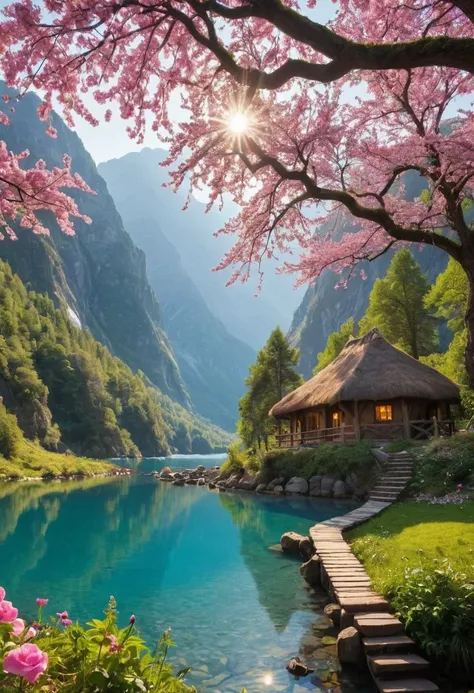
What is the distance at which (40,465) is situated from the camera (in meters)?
48.9

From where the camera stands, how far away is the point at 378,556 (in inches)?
376

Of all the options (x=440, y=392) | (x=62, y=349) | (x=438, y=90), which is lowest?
(x=440, y=392)

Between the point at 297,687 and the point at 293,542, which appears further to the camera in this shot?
the point at 293,542

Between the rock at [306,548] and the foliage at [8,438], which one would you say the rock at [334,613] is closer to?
the rock at [306,548]

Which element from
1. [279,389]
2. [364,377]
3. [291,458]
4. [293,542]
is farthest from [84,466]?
[293,542]

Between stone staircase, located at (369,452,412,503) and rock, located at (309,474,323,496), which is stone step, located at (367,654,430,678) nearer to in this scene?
stone staircase, located at (369,452,412,503)

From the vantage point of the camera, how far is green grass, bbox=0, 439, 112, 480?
44.2m

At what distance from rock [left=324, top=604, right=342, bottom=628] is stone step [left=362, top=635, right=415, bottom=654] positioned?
1760 mm

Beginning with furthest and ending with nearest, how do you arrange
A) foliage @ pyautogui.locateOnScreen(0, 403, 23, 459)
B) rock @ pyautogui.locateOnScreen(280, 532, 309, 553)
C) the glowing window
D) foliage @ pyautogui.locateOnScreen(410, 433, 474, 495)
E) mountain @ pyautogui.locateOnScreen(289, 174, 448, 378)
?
1. mountain @ pyautogui.locateOnScreen(289, 174, 448, 378)
2. foliage @ pyautogui.locateOnScreen(0, 403, 23, 459)
3. the glowing window
4. foliage @ pyautogui.locateOnScreen(410, 433, 474, 495)
5. rock @ pyautogui.locateOnScreen(280, 532, 309, 553)

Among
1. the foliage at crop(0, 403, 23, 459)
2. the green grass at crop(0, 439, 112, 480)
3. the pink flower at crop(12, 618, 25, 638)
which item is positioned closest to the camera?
the pink flower at crop(12, 618, 25, 638)

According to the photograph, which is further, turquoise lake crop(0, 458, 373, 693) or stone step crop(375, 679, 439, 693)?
turquoise lake crop(0, 458, 373, 693)

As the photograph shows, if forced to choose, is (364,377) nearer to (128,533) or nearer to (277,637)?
(128,533)

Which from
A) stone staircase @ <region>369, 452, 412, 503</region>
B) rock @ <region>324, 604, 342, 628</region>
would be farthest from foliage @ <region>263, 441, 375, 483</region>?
rock @ <region>324, 604, 342, 628</region>

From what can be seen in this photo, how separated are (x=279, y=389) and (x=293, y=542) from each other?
98.3ft
